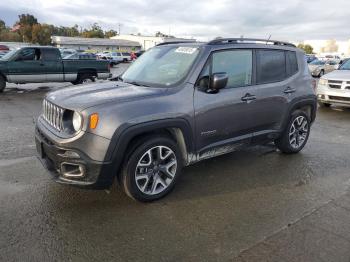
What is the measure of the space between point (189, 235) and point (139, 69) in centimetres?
255

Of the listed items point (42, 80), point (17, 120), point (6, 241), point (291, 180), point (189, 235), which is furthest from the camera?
point (42, 80)

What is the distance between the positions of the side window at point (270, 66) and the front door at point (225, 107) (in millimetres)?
194

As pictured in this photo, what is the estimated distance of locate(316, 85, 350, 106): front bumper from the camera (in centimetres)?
948

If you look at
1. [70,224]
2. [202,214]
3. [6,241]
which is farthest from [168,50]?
[6,241]

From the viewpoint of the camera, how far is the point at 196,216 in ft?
11.7

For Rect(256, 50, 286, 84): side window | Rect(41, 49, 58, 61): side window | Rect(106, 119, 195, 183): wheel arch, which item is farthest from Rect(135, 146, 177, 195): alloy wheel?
Rect(41, 49, 58, 61): side window

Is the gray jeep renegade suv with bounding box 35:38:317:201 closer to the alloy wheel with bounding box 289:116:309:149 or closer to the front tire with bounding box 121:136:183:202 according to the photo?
the front tire with bounding box 121:136:183:202

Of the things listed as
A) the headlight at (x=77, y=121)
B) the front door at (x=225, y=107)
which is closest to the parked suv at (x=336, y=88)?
the front door at (x=225, y=107)

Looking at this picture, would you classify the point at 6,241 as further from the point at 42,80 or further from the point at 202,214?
the point at 42,80

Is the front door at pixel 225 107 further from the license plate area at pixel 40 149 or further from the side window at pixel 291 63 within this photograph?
the license plate area at pixel 40 149

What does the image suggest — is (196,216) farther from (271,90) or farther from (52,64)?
(52,64)

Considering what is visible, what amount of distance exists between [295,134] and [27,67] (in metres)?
10.8

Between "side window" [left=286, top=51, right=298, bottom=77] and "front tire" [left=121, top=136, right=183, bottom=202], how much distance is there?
103 inches

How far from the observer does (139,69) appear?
15.6 ft
